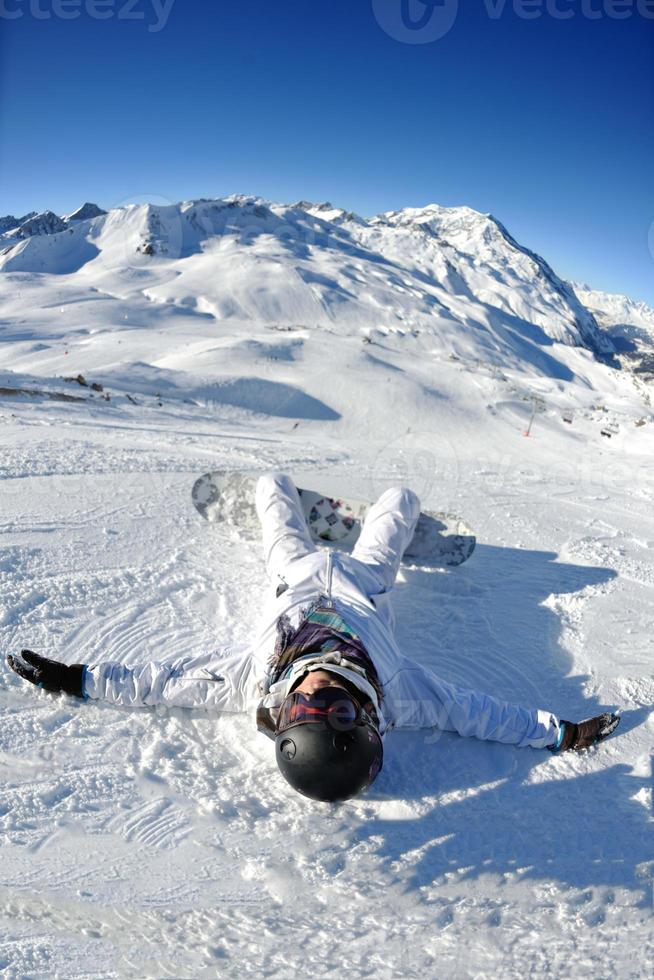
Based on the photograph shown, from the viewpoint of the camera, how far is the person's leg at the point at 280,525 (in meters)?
4.48

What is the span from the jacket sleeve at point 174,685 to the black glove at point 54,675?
0.05 metres

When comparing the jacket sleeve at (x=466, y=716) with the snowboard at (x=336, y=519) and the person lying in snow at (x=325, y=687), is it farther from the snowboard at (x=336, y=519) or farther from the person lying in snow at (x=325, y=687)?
the snowboard at (x=336, y=519)

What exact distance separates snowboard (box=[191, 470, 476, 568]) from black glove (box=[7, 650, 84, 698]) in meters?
2.78

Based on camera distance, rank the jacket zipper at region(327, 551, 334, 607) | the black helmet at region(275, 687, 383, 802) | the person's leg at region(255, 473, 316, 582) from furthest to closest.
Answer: the person's leg at region(255, 473, 316, 582) → the jacket zipper at region(327, 551, 334, 607) → the black helmet at region(275, 687, 383, 802)

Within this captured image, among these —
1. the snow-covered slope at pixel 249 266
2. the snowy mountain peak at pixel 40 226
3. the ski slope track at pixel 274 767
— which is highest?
the snowy mountain peak at pixel 40 226

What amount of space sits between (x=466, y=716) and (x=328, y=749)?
3.90ft

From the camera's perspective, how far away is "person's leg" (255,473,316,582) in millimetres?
4480

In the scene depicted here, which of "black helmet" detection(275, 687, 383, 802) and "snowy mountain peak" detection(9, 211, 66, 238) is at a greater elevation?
"snowy mountain peak" detection(9, 211, 66, 238)

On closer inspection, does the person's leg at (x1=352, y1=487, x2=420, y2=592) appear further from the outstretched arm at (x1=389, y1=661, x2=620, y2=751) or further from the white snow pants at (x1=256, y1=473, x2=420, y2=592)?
the outstretched arm at (x1=389, y1=661, x2=620, y2=751)

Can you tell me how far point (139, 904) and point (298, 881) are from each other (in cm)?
66

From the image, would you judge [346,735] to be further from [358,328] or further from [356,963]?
[358,328]

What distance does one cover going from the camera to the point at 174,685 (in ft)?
10.5

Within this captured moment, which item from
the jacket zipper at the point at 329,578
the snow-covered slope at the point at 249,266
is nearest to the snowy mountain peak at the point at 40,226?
the snow-covered slope at the point at 249,266

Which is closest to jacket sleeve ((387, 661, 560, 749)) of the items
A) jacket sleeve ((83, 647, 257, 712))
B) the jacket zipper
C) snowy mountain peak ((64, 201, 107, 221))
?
the jacket zipper
